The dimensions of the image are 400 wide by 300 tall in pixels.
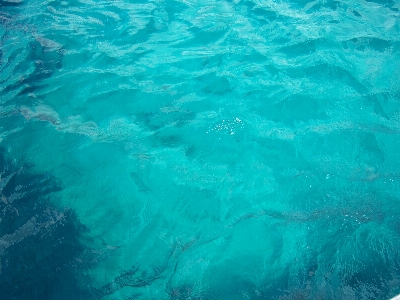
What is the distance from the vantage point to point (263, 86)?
437cm

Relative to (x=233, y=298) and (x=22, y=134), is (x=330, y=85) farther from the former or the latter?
(x=22, y=134)

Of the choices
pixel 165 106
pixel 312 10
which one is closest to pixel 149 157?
pixel 165 106

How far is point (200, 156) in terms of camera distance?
3.54 metres

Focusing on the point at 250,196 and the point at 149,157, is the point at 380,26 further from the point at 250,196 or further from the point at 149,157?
the point at 149,157

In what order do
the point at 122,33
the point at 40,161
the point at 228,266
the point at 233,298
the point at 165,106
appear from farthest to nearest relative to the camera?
the point at 122,33
the point at 165,106
the point at 40,161
the point at 228,266
the point at 233,298

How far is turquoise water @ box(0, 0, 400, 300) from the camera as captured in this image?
8.55 feet

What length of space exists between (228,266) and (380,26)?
554 centimetres

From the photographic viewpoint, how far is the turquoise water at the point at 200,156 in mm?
2607

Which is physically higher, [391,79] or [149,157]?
[391,79]

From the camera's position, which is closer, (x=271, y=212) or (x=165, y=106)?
(x=271, y=212)

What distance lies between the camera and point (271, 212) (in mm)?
3035

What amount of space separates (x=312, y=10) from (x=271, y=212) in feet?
15.9

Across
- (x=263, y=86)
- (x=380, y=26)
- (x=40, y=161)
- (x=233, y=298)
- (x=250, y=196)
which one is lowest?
(x=233, y=298)

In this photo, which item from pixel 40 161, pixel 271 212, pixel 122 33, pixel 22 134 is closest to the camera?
pixel 271 212
